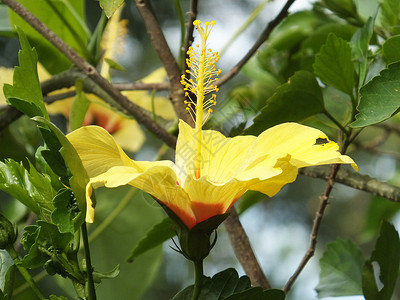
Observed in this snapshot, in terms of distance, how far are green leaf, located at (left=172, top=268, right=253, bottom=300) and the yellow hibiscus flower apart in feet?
0.21

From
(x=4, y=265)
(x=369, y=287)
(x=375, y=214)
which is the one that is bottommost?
(x=375, y=214)

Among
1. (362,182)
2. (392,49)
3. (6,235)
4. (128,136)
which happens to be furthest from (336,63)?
(128,136)

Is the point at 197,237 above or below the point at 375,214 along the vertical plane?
above

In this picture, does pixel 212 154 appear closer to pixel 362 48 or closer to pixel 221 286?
pixel 221 286

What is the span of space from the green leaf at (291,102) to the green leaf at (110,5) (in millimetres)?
197

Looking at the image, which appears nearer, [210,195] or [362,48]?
[210,195]

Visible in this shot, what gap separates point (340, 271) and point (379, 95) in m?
0.37

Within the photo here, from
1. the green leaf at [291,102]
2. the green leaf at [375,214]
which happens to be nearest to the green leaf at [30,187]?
the green leaf at [291,102]

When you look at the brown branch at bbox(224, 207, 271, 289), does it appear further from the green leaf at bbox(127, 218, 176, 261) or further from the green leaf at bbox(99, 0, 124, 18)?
the green leaf at bbox(99, 0, 124, 18)

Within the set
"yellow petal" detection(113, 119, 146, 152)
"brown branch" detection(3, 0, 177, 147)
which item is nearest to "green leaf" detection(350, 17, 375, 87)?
"brown branch" detection(3, 0, 177, 147)

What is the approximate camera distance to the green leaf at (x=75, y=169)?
0.43 metres

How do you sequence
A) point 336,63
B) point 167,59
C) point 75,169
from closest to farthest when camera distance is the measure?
point 75,169 < point 336,63 < point 167,59

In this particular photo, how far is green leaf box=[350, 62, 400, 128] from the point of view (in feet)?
1.78

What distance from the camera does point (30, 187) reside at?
19.7 inches
